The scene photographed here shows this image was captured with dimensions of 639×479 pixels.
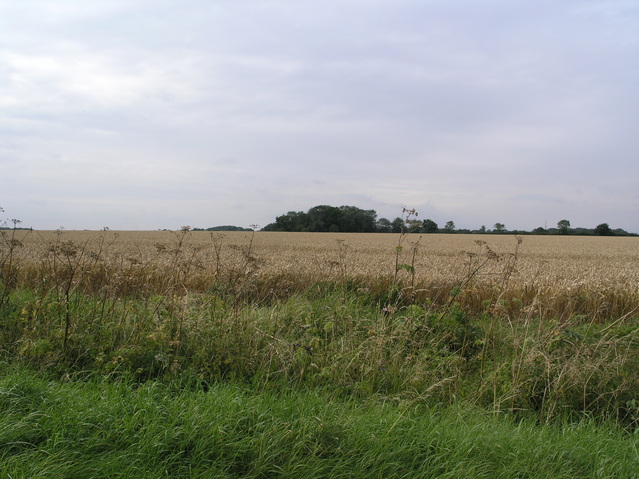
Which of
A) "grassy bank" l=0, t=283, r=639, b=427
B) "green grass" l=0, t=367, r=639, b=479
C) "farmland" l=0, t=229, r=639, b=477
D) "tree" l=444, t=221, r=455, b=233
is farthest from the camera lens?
"tree" l=444, t=221, r=455, b=233

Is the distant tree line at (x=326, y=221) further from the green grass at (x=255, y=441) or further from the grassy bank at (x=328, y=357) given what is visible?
the green grass at (x=255, y=441)

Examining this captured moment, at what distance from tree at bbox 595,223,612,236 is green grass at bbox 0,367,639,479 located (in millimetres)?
82090

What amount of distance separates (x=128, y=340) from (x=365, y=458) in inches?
117

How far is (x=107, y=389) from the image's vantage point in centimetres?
355

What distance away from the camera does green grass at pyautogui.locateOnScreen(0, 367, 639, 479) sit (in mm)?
2674

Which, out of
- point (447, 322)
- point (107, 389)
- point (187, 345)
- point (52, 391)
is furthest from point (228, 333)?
point (447, 322)

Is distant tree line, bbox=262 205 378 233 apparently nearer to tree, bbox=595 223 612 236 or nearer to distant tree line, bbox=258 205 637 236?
distant tree line, bbox=258 205 637 236

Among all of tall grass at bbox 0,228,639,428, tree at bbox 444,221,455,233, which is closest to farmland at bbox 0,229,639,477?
tall grass at bbox 0,228,639,428

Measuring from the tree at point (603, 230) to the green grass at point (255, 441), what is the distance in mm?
82090

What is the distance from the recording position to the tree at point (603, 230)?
235ft

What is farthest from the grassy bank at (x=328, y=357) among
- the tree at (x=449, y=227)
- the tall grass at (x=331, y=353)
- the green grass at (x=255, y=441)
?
the tree at (x=449, y=227)

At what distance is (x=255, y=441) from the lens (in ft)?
9.40

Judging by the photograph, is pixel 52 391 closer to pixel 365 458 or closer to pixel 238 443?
pixel 238 443

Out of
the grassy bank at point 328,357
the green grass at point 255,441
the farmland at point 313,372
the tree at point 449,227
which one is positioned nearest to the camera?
the green grass at point 255,441
